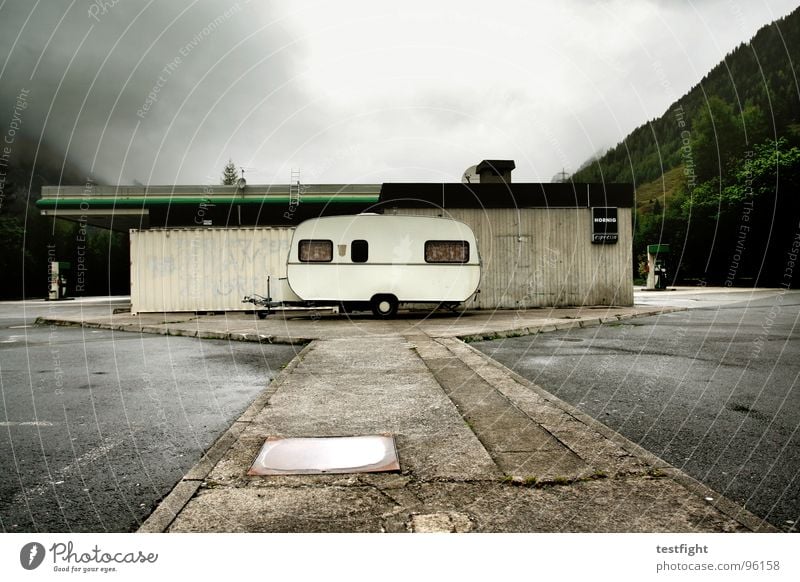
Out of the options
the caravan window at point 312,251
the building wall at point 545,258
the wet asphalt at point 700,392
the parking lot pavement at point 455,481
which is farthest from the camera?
the building wall at point 545,258

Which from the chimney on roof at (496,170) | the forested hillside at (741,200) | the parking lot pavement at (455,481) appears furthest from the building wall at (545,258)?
the parking lot pavement at (455,481)

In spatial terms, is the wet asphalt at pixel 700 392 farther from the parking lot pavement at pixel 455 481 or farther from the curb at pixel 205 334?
the curb at pixel 205 334

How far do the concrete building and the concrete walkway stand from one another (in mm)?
13678

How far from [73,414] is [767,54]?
125557 millimetres

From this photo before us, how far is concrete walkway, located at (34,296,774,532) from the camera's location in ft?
7.14

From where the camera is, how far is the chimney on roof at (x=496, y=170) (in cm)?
2147

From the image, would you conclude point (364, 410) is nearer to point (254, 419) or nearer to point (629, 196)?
point (254, 419)

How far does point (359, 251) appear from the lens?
14695 millimetres

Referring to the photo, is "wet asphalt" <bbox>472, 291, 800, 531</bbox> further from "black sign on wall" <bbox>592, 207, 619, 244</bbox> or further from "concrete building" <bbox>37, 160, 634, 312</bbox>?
"black sign on wall" <bbox>592, 207, 619, 244</bbox>

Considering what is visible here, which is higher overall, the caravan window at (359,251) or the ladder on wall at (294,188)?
the ladder on wall at (294,188)

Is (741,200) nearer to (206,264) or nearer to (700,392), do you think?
(206,264)

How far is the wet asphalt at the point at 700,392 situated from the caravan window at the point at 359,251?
6176 millimetres
